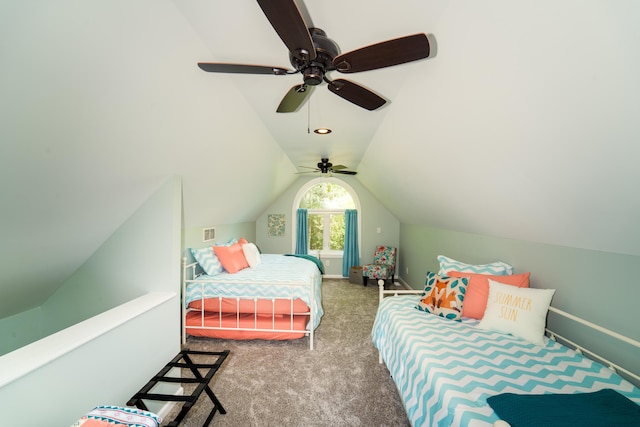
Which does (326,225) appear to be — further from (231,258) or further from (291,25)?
(291,25)

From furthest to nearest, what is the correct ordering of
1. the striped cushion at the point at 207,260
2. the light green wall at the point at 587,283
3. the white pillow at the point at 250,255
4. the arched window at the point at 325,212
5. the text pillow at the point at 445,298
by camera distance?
1. the arched window at the point at 325,212
2. the white pillow at the point at 250,255
3. the striped cushion at the point at 207,260
4. the text pillow at the point at 445,298
5. the light green wall at the point at 587,283

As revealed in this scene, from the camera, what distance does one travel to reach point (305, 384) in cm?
234

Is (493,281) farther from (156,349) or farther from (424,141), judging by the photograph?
(156,349)

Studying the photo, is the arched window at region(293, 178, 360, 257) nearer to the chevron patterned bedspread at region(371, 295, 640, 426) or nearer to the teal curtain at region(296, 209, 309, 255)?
the teal curtain at region(296, 209, 309, 255)

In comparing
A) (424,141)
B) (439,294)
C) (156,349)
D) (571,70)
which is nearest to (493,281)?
(439,294)

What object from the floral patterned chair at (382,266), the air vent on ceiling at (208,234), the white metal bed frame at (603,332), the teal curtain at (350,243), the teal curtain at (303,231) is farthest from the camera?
the teal curtain at (303,231)

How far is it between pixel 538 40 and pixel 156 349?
2706mm

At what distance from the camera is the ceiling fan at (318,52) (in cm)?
97

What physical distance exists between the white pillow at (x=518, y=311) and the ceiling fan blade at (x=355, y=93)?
168 cm

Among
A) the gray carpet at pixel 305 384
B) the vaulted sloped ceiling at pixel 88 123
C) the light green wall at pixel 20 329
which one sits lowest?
the gray carpet at pixel 305 384

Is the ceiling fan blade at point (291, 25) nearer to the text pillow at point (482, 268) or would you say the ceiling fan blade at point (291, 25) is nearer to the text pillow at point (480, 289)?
the text pillow at point (480, 289)

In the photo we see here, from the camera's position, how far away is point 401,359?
1875mm

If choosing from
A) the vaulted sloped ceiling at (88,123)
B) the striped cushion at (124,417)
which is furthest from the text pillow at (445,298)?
the vaulted sloped ceiling at (88,123)

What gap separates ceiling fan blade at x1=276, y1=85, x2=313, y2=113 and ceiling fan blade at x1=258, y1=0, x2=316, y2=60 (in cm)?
31
